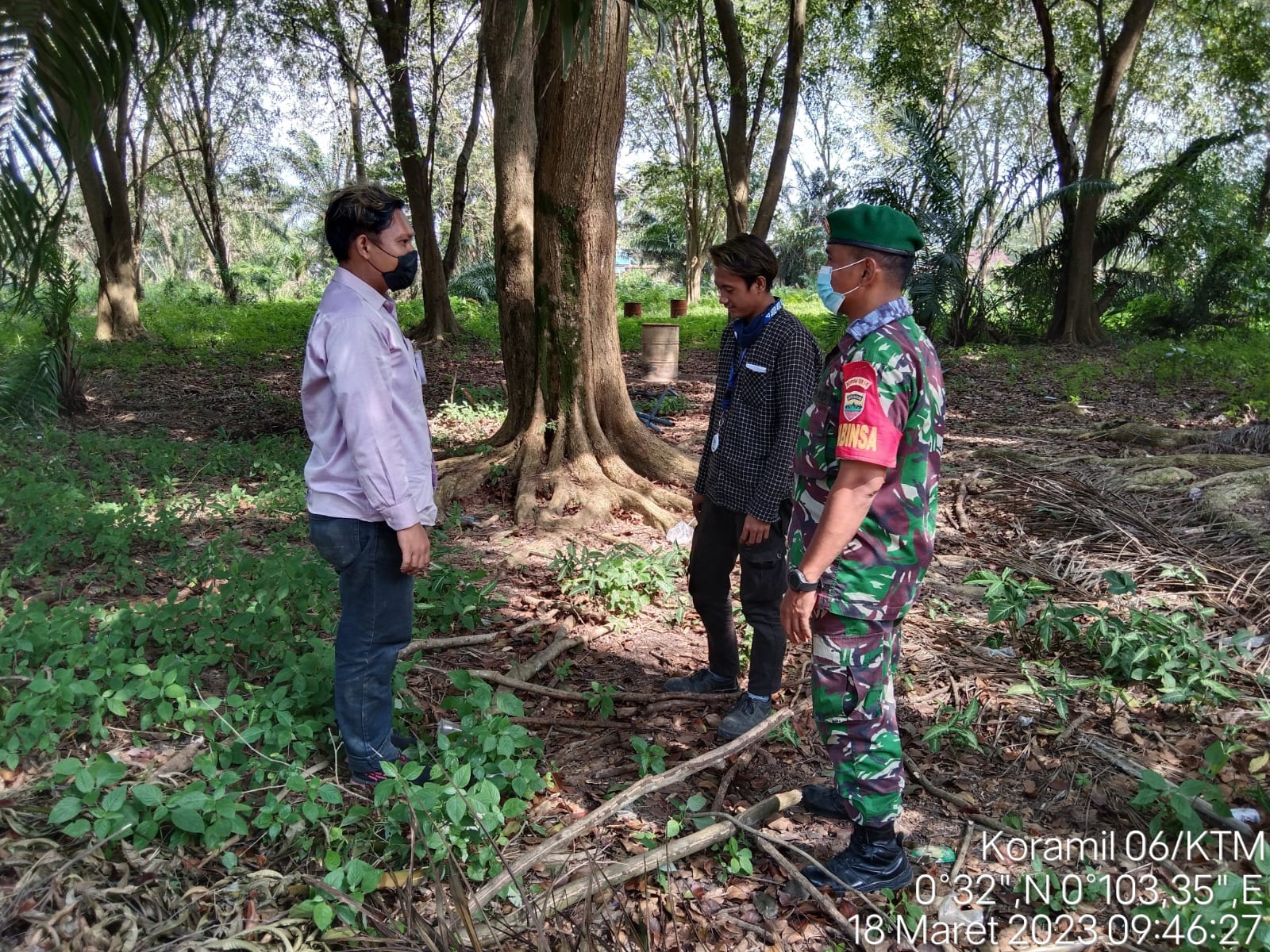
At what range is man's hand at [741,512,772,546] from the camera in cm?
314

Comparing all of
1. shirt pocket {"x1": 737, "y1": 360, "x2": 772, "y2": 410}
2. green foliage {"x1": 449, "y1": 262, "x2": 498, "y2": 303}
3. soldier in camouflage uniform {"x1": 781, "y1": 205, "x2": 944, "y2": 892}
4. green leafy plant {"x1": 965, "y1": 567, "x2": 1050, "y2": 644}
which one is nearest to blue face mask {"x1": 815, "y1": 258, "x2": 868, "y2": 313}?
soldier in camouflage uniform {"x1": 781, "y1": 205, "x2": 944, "y2": 892}

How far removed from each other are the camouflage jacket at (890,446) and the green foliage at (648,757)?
99 centimetres

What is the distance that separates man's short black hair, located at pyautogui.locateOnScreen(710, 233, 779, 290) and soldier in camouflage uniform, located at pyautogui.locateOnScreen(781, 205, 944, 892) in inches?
26.5

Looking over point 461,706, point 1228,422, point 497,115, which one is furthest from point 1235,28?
point 461,706

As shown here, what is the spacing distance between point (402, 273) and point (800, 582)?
154cm

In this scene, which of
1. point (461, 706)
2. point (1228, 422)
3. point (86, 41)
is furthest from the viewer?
point (1228, 422)

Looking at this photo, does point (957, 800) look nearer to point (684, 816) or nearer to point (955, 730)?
point (955, 730)

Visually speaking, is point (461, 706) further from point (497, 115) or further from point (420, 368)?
point (497, 115)

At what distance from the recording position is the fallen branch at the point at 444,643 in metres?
3.75

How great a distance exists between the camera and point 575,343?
6039 millimetres

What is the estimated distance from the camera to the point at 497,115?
24.5 feet

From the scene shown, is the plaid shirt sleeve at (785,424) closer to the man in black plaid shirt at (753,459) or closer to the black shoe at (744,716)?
the man in black plaid shirt at (753,459)

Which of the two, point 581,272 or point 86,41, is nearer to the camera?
point 86,41

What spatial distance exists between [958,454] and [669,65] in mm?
19739
